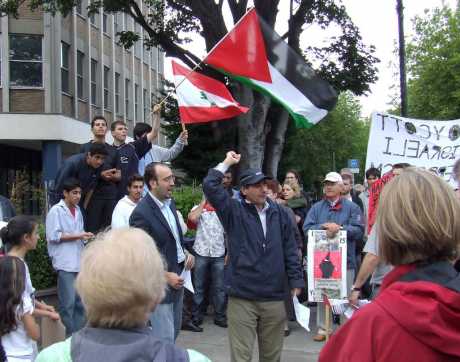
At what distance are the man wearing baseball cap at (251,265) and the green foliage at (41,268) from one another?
11.8 ft

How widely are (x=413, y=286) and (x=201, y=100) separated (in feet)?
21.3

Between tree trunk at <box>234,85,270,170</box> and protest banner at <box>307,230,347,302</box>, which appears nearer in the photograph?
protest banner at <box>307,230,347,302</box>

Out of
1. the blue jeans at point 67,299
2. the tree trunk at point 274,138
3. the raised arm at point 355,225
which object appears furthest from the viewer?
the tree trunk at point 274,138

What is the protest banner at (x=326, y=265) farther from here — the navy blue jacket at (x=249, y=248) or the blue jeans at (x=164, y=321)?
the blue jeans at (x=164, y=321)

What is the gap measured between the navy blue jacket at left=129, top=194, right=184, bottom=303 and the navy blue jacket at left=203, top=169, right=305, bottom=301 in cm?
43

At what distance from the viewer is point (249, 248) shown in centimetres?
536

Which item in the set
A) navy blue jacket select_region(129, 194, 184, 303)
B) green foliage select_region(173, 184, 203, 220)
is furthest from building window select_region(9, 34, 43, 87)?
navy blue jacket select_region(129, 194, 184, 303)

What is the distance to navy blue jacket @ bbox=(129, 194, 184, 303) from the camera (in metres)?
5.28

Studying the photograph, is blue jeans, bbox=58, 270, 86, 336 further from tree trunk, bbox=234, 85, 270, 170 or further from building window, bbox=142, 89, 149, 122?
building window, bbox=142, 89, 149, 122

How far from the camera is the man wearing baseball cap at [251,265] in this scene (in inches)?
209

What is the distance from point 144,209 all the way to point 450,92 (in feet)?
89.7

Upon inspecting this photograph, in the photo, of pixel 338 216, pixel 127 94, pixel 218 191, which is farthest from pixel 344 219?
pixel 127 94

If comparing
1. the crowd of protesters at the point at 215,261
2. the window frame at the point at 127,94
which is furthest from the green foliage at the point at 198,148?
the crowd of protesters at the point at 215,261

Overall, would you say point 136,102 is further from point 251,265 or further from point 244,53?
point 251,265
